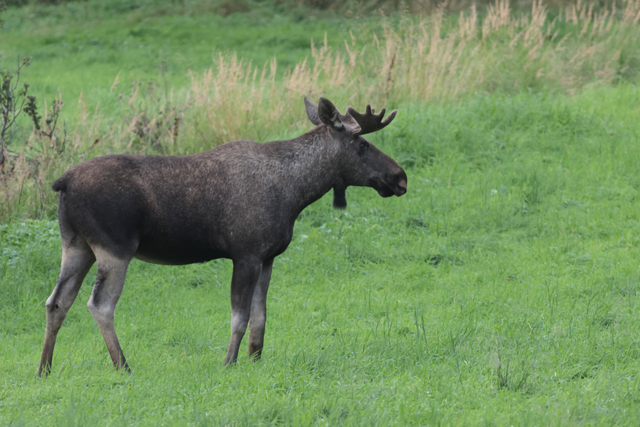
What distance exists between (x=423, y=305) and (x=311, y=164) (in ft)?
7.44

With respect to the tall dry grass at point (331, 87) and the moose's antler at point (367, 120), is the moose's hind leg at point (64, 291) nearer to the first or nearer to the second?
the moose's antler at point (367, 120)

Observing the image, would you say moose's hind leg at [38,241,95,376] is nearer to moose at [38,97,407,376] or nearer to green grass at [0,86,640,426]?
moose at [38,97,407,376]

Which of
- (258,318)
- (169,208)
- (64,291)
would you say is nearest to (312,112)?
(169,208)

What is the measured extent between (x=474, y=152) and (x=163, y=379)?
7.39m

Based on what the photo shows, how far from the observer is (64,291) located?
18.8 feet

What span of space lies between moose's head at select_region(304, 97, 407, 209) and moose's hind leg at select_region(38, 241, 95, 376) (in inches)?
88.5

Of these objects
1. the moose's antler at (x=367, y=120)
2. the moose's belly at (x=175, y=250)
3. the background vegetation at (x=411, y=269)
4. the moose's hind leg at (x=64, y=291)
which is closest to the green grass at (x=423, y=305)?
the background vegetation at (x=411, y=269)

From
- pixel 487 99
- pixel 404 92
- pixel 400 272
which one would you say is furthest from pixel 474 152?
pixel 400 272

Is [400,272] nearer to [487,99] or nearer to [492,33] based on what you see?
[487,99]

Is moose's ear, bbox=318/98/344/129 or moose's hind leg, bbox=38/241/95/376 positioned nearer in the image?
moose's hind leg, bbox=38/241/95/376

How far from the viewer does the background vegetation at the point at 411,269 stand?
198 inches

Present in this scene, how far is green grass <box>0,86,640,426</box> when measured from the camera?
4918 mm

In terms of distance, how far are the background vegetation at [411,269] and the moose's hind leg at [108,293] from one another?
0.97ft

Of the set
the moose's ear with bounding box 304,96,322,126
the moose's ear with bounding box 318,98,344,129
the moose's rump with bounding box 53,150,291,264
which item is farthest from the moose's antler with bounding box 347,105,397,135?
the moose's rump with bounding box 53,150,291,264
